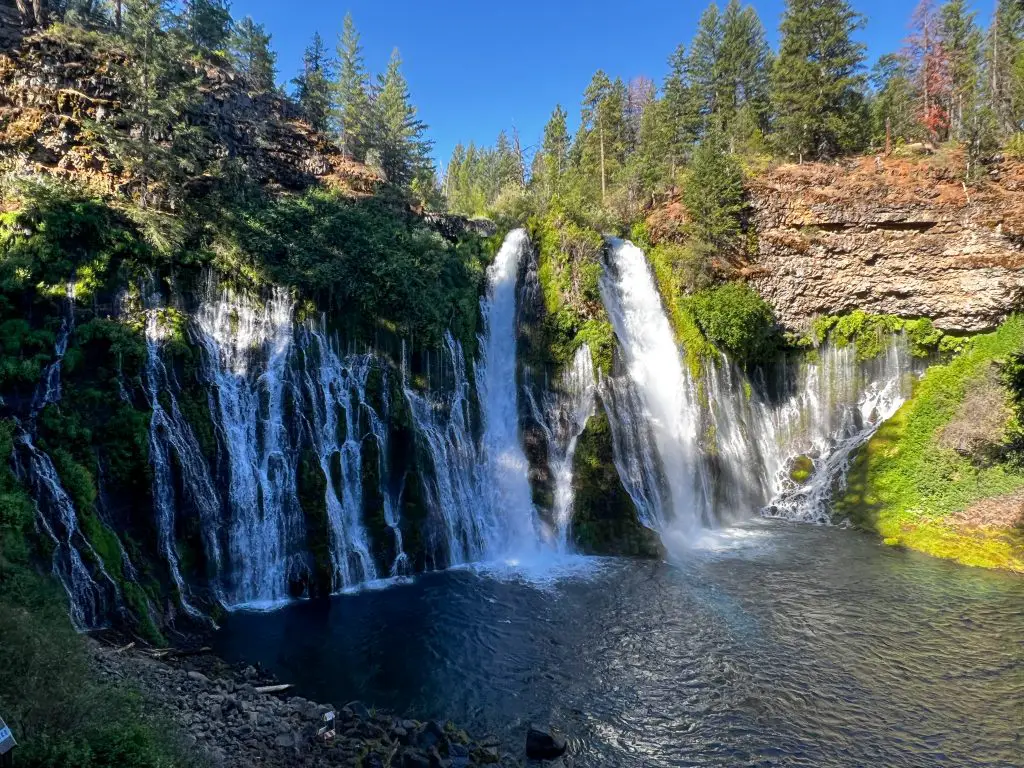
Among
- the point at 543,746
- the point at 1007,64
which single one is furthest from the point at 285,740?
the point at 1007,64

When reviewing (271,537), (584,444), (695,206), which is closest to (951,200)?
(695,206)

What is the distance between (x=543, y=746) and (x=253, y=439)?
11.5m

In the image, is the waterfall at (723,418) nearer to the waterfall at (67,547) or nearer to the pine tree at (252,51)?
the waterfall at (67,547)

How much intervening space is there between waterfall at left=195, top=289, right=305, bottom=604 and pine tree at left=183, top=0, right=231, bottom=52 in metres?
25.8

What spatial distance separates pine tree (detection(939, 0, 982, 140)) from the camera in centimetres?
3981

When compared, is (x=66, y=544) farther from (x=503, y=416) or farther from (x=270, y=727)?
(x=503, y=416)

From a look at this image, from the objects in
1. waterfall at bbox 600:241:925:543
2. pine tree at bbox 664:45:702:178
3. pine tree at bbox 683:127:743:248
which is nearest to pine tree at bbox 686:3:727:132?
pine tree at bbox 664:45:702:178

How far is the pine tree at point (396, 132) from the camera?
39.0m

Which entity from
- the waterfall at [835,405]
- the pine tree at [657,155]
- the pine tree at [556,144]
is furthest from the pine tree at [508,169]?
the waterfall at [835,405]

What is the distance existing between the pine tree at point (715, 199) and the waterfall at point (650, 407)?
326cm

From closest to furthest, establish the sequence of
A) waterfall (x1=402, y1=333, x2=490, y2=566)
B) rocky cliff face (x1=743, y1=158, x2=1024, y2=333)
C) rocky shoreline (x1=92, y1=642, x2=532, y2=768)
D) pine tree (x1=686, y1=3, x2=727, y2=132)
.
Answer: rocky shoreline (x1=92, y1=642, x2=532, y2=768), waterfall (x1=402, y1=333, x2=490, y2=566), rocky cliff face (x1=743, y1=158, x2=1024, y2=333), pine tree (x1=686, y1=3, x2=727, y2=132)

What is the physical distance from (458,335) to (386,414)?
194 inches

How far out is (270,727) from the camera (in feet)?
30.0

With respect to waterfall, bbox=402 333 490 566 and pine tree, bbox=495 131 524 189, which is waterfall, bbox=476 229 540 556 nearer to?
waterfall, bbox=402 333 490 566
